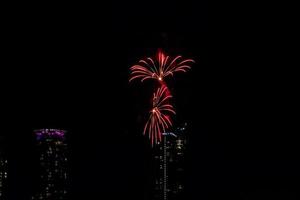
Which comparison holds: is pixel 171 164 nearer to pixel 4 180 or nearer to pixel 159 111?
pixel 159 111

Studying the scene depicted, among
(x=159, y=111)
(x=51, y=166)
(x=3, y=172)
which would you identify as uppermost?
(x=159, y=111)

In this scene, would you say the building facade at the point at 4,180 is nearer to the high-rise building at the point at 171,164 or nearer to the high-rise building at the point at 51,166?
the high-rise building at the point at 51,166

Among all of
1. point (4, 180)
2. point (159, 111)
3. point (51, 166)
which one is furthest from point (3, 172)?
point (159, 111)

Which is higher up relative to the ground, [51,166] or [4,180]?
[51,166]

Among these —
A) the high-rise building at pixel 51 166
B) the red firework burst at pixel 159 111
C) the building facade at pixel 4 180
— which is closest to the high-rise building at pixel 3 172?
the building facade at pixel 4 180

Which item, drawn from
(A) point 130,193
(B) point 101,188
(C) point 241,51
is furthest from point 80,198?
(C) point 241,51

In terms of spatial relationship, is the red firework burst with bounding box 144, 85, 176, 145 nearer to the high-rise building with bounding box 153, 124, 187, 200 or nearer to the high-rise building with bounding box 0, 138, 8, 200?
the high-rise building with bounding box 153, 124, 187, 200
